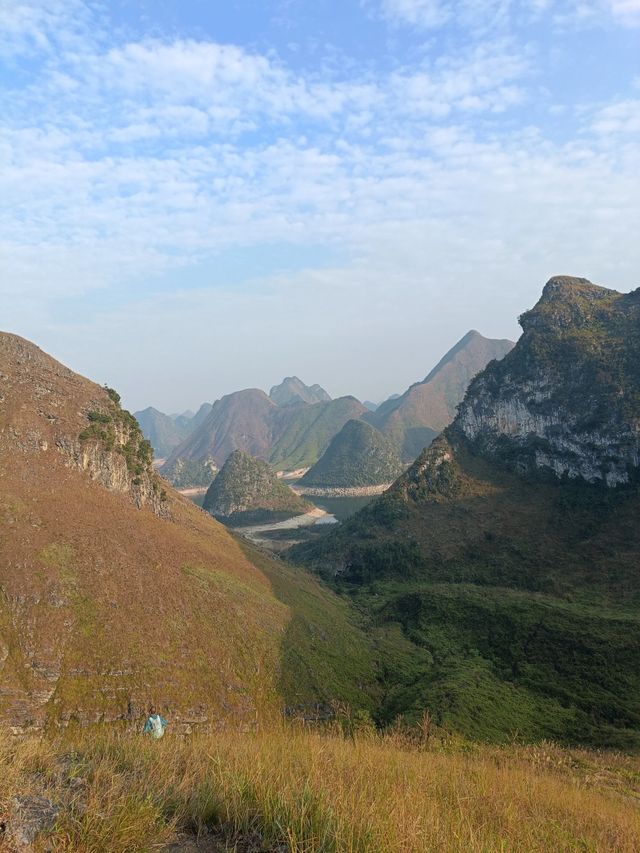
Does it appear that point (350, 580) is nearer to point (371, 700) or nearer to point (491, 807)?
point (371, 700)

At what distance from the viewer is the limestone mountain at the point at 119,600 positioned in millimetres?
27016

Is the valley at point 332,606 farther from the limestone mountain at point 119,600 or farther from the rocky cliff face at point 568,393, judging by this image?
the rocky cliff face at point 568,393

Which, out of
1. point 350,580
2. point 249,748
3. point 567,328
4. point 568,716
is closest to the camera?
point 249,748

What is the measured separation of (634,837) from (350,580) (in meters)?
75.3

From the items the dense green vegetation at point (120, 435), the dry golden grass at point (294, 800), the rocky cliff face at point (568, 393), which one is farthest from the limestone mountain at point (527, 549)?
the dense green vegetation at point (120, 435)

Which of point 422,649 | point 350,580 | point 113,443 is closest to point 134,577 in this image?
point 113,443

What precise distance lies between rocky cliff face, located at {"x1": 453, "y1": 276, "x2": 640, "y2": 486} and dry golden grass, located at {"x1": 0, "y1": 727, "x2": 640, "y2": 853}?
80457 millimetres

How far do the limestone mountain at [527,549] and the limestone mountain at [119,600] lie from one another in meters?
9.00

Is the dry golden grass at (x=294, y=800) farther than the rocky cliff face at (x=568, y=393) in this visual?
No

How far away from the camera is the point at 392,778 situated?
6426 millimetres

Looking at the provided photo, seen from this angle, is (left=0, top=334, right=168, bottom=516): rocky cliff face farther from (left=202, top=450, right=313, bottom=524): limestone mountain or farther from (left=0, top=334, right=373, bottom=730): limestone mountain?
(left=202, top=450, right=313, bottom=524): limestone mountain

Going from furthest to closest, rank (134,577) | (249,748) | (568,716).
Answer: (134,577) < (568,716) < (249,748)

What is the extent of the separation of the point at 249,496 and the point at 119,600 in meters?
143

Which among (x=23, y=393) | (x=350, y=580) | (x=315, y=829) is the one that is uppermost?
(x=23, y=393)
